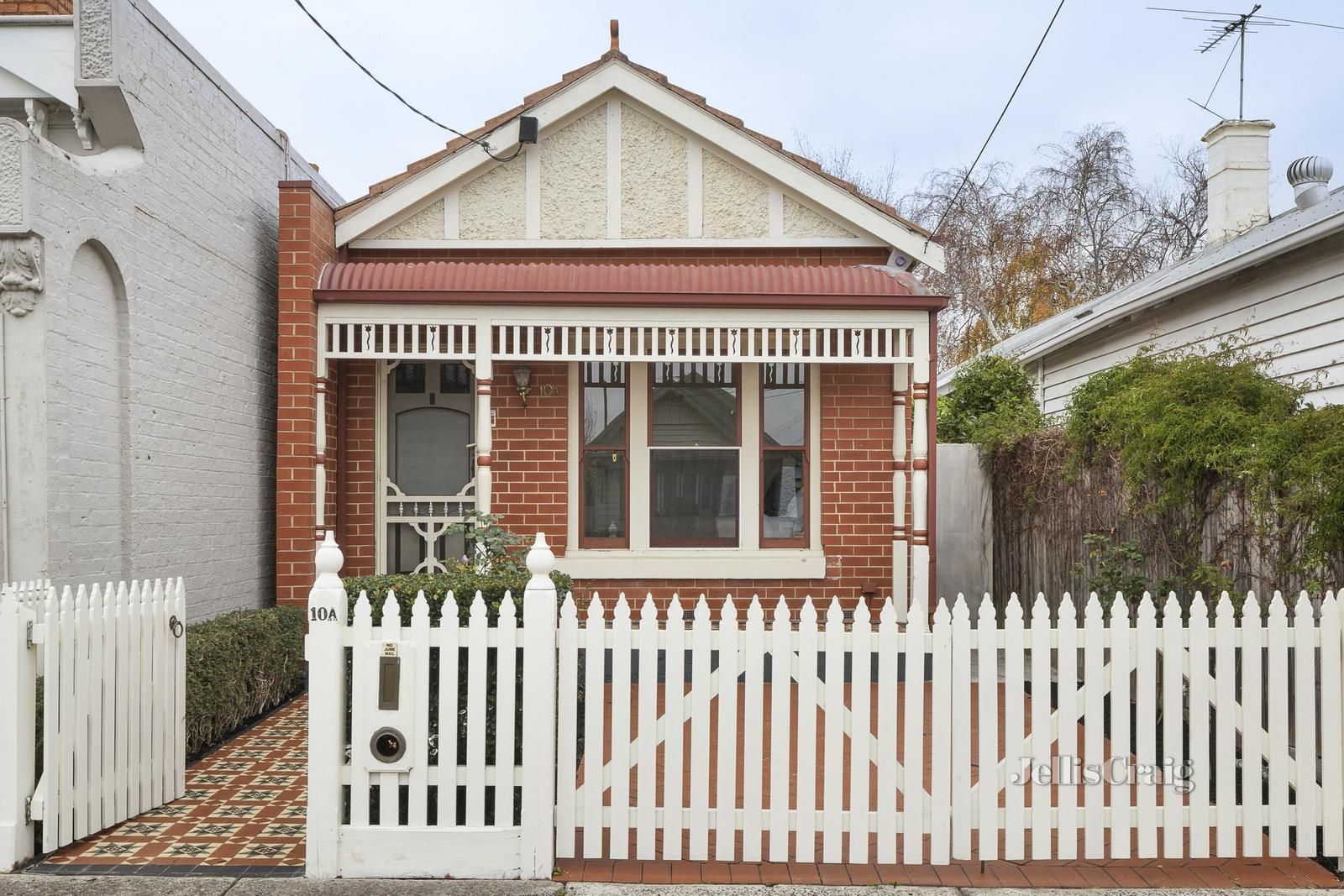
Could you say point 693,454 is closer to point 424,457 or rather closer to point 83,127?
point 424,457

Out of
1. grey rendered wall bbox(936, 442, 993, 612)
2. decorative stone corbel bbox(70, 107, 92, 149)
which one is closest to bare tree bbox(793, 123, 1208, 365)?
grey rendered wall bbox(936, 442, 993, 612)

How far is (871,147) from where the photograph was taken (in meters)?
26.8

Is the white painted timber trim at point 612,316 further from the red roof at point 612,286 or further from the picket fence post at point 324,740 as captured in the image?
the picket fence post at point 324,740

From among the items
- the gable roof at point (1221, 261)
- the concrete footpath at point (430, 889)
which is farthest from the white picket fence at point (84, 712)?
the gable roof at point (1221, 261)

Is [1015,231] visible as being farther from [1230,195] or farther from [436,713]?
[436,713]

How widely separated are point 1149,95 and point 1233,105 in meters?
12.6

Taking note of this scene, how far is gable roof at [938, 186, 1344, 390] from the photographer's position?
25.5ft

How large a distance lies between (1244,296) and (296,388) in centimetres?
843

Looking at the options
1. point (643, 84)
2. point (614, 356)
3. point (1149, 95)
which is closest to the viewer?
point (614, 356)

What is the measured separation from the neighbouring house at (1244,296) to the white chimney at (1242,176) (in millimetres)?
11

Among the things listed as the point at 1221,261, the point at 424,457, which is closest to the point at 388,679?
the point at 424,457

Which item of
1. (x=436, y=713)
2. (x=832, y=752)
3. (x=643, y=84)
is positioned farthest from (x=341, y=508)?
(x=832, y=752)

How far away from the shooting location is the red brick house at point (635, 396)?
9.21 metres

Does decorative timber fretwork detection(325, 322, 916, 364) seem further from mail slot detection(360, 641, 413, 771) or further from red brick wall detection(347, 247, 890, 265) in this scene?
mail slot detection(360, 641, 413, 771)
